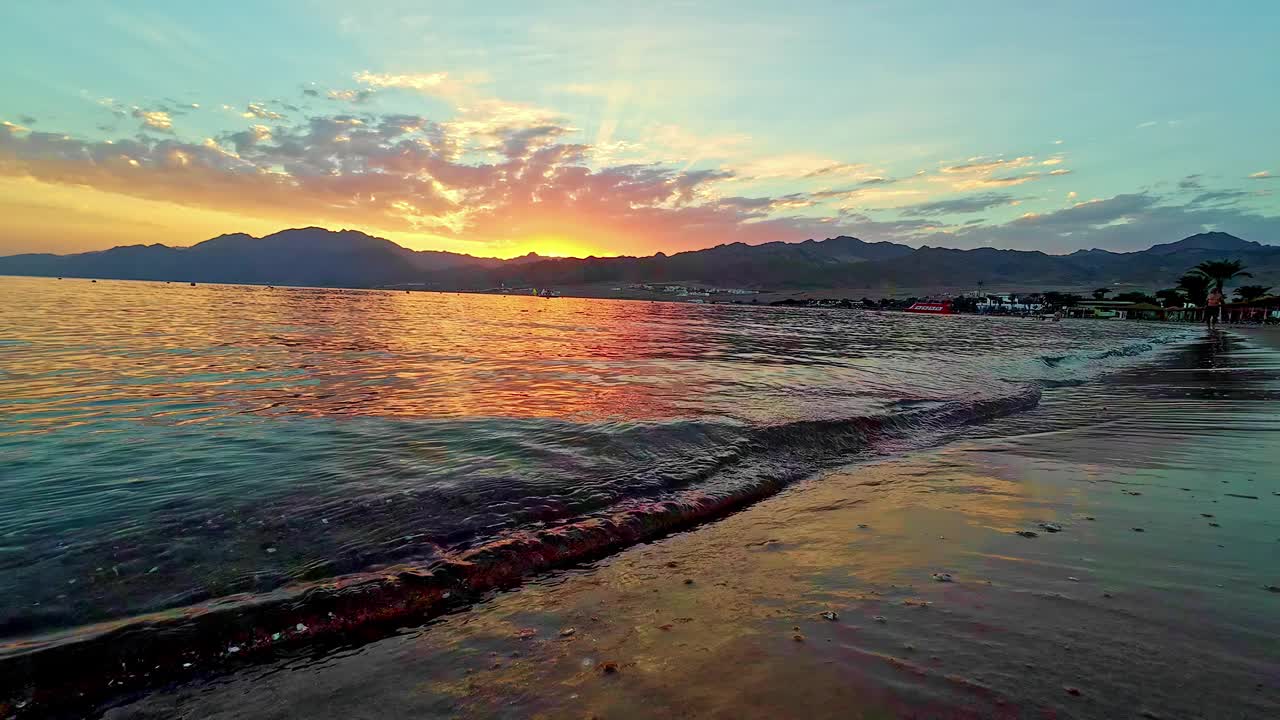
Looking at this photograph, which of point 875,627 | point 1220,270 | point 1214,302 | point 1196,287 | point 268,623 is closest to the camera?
point 875,627

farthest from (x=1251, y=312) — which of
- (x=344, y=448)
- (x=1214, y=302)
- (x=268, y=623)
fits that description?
(x=268, y=623)

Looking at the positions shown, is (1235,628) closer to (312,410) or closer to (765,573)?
(765,573)

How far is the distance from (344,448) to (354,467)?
1267 mm

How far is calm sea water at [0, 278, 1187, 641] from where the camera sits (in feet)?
18.4

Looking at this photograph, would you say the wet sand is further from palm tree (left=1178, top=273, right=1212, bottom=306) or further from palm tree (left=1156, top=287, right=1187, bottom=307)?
palm tree (left=1156, top=287, right=1187, bottom=307)

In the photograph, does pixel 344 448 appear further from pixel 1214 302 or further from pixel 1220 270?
pixel 1214 302

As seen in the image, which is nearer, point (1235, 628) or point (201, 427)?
point (1235, 628)

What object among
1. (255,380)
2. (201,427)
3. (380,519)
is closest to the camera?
(380,519)

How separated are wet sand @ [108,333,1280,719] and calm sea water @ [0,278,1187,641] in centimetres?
162

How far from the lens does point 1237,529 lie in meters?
6.10

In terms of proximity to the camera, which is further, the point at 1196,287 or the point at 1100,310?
the point at 1100,310

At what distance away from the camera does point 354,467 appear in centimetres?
855

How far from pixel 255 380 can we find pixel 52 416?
5.18 meters

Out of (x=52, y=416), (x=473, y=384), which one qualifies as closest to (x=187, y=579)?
(x=52, y=416)
